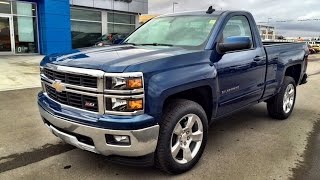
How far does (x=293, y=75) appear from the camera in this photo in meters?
6.54

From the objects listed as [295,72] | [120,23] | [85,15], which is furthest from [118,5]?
[295,72]

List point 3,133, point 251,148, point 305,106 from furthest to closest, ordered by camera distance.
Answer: point 305,106 < point 3,133 < point 251,148

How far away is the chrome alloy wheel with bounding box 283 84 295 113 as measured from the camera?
19.8 ft

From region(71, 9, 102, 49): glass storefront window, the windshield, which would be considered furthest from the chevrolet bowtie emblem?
region(71, 9, 102, 49): glass storefront window

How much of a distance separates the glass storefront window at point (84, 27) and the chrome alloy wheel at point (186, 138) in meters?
21.4

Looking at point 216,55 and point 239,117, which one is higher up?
point 216,55

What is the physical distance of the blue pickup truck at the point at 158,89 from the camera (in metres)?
3.16

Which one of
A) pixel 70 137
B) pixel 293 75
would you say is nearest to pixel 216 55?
pixel 70 137

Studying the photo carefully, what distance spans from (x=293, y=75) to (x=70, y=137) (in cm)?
474

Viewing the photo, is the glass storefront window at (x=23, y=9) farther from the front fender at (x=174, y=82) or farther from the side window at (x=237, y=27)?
the front fender at (x=174, y=82)

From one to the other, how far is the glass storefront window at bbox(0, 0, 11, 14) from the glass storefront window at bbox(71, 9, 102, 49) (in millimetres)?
5240

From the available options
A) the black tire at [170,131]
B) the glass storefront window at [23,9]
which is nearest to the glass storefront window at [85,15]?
the glass storefront window at [23,9]

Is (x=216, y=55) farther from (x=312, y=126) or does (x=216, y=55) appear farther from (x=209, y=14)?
(x=312, y=126)

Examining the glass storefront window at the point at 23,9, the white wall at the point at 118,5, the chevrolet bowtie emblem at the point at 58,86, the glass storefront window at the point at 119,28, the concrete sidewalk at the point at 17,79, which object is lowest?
the concrete sidewalk at the point at 17,79
